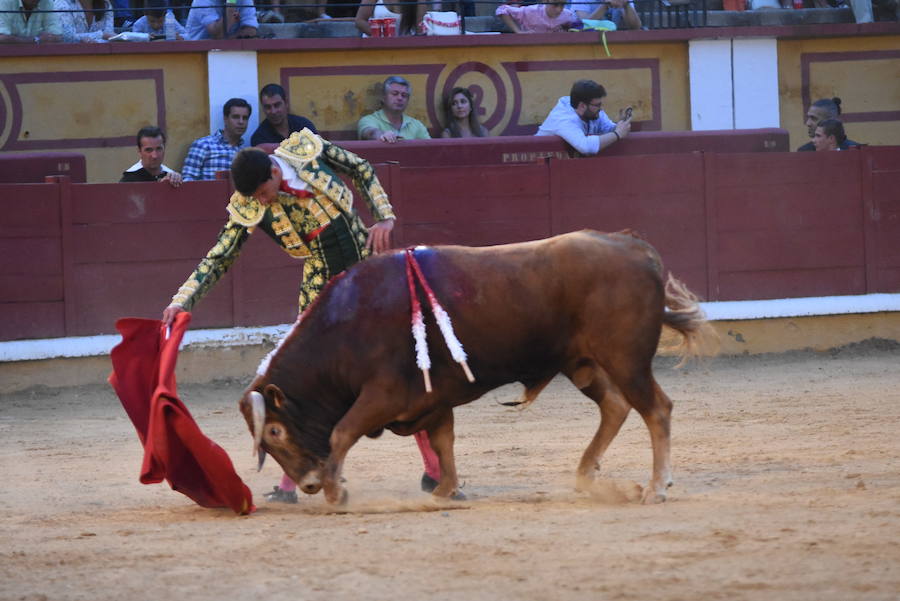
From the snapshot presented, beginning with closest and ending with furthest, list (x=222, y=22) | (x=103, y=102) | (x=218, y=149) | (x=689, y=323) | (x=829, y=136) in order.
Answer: (x=689, y=323) → (x=218, y=149) → (x=829, y=136) → (x=103, y=102) → (x=222, y=22)

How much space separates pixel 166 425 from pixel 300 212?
838 millimetres

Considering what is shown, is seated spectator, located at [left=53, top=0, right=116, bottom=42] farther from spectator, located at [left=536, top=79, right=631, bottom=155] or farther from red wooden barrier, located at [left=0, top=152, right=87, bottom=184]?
spectator, located at [left=536, top=79, right=631, bottom=155]

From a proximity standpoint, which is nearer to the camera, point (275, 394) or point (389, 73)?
point (275, 394)

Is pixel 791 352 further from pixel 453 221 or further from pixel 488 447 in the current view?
pixel 488 447

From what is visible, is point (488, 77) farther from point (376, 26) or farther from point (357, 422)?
point (357, 422)

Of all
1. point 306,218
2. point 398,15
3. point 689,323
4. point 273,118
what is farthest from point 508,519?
point 398,15

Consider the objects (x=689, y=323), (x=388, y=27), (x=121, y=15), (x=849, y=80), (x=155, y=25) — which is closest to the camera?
(x=689, y=323)

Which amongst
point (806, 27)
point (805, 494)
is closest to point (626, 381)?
point (805, 494)

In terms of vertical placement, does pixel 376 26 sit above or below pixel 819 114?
above

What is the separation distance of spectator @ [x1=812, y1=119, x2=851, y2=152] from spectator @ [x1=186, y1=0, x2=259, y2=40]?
371 centimetres

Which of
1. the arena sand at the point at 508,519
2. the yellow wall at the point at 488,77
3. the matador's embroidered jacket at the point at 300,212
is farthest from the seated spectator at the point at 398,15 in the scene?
the matador's embroidered jacket at the point at 300,212

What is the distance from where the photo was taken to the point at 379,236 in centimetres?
475

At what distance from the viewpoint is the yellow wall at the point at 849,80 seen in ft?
33.4

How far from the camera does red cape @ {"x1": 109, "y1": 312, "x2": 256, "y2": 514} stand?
14.8 feet
